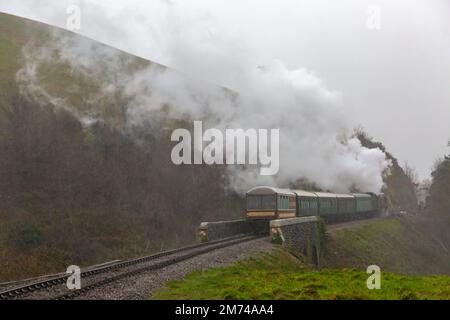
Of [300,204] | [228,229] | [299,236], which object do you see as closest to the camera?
[299,236]

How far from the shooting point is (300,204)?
31.8 meters

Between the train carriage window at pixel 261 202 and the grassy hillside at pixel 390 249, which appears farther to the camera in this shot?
the grassy hillside at pixel 390 249

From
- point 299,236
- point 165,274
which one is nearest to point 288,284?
point 165,274

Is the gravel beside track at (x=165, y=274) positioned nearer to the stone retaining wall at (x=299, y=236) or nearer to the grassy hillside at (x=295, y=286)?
the grassy hillside at (x=295, y=286)

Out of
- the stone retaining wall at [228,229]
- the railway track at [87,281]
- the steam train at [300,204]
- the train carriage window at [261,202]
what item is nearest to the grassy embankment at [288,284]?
the railway track at [87,281]

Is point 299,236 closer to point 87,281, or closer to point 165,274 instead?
point 165,274

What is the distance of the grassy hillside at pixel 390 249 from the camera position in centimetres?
3120

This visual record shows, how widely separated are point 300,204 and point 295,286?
791 inches

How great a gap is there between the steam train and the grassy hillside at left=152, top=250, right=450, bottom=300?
12989mm

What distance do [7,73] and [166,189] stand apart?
1750cm

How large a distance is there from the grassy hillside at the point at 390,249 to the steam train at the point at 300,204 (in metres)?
2.22

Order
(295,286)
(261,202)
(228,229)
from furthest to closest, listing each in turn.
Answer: (228,229) → (261,202) → (295,286)

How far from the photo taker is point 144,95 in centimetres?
5028

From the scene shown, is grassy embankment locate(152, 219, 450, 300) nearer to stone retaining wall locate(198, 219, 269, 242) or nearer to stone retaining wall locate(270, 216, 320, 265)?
stone retaining wall locate(270, 216, 320, 265)
